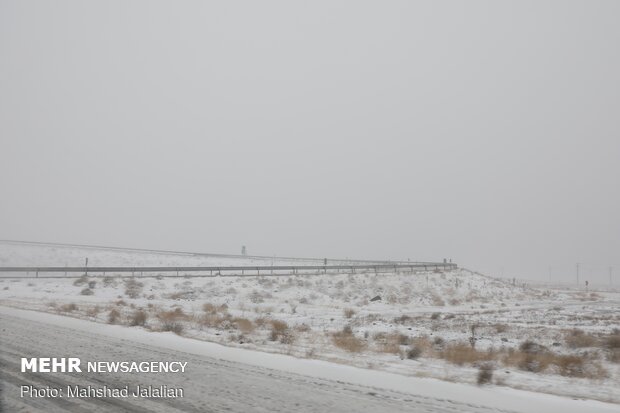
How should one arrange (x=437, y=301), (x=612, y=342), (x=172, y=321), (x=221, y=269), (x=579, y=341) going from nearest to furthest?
(x=612, y=342) → (x=579, y=341) → (x=172, y=321) → (x=437, y=301) → (x=221, y=269)

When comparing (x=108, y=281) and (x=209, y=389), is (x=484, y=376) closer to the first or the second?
(x=209, y=389)

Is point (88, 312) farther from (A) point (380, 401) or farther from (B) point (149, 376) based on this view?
(A) point (380, 401)

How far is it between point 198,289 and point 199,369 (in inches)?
921

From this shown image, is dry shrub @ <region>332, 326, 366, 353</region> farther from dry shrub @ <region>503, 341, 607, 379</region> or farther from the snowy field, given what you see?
dry shrub @ <region>503, 341, 607, 379</region>

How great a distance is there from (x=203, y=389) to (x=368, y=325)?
41.4 ft

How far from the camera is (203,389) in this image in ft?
24.2

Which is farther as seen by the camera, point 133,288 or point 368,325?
point 133,288

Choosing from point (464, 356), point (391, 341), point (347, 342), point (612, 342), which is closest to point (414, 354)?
point (464, 356)

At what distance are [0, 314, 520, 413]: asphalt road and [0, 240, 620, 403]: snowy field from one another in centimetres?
223

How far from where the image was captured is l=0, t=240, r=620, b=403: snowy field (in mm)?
10320

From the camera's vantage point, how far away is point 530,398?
7.55 meters

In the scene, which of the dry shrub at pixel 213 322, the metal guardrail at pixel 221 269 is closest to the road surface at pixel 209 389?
the dry shrub at pixel 213 322

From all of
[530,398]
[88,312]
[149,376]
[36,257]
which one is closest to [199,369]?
[149,376]

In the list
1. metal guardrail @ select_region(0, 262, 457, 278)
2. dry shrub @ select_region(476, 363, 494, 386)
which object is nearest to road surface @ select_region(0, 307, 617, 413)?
dry shrub @ select_region(476, 363, 494, 386)
